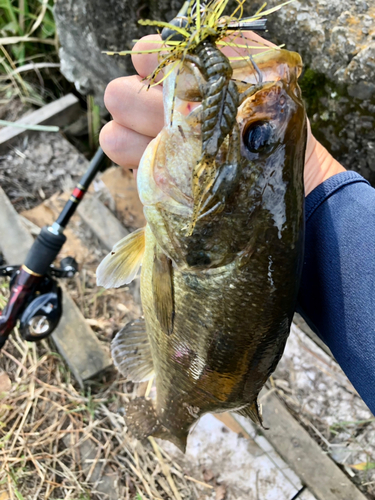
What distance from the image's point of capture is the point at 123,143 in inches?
71.9

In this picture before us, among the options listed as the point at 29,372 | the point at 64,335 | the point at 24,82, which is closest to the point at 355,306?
the point at 64,335

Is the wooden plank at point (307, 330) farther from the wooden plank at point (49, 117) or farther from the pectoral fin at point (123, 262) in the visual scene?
the wooden plank at point (49, 117)

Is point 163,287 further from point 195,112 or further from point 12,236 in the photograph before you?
point 12,236

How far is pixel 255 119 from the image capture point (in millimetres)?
1105

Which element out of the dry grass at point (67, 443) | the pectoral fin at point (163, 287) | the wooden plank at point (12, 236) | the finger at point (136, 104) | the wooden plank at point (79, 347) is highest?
the finger at point (136, 104)

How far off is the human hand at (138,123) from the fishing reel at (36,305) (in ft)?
3.52

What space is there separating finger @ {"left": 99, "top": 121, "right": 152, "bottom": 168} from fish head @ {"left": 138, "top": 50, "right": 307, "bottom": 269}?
0.53m

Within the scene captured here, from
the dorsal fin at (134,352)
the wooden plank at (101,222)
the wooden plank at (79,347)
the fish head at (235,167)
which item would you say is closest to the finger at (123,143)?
the fish head at (235,167)

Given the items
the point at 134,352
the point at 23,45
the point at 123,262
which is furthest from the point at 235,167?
the point at 23,45

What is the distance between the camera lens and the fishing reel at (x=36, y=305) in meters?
2.51

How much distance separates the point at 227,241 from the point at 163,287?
1.12ft

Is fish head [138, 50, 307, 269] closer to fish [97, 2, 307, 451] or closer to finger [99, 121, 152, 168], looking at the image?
fish [97, 2, 307, 451]

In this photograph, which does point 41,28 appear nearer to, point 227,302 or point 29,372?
point 29,372

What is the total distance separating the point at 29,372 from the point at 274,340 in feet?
7.48
